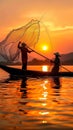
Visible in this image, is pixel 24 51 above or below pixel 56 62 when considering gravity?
above

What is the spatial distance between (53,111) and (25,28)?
22.7 m

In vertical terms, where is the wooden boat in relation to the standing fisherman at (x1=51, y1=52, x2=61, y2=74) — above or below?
below

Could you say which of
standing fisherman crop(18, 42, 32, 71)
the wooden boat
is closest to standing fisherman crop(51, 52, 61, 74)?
the wooden boat

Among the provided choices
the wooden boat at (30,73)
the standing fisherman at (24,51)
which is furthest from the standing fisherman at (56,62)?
the standing fisherman at (24,51)

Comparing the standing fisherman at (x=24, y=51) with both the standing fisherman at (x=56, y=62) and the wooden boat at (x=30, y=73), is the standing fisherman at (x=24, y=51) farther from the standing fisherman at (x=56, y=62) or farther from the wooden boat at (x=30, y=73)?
the standing fisherman at (x=56, y=62)

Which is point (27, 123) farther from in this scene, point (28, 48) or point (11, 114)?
point (28, 48)

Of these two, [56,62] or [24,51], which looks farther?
[56,62]

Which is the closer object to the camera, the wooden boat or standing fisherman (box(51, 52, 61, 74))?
the wooden boat

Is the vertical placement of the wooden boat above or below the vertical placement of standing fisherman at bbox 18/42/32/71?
below

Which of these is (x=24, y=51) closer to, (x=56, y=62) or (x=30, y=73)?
(x=30, y=73)

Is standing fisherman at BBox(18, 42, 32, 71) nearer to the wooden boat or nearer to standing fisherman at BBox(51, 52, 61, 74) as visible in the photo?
the wooden boat

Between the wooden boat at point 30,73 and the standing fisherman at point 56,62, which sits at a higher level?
the standing fisherman at point 56,62

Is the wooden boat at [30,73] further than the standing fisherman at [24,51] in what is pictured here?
Yes

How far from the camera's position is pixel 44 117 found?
33.3 ft
